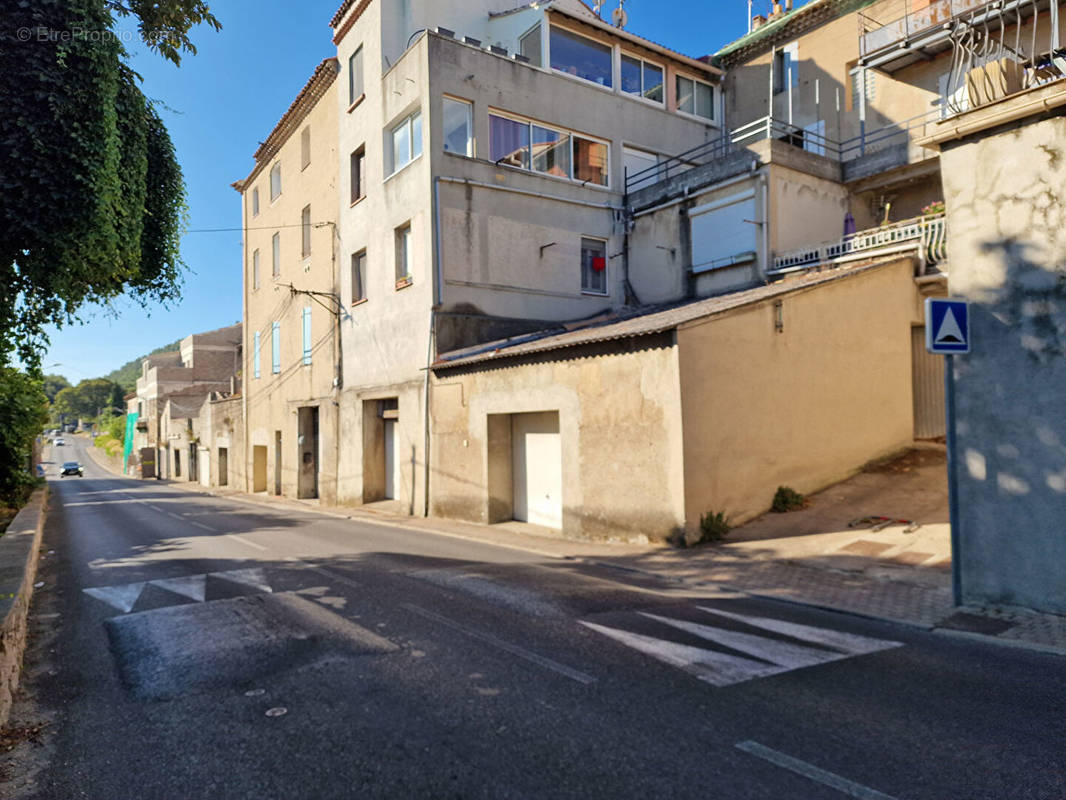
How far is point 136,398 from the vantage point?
7231cm

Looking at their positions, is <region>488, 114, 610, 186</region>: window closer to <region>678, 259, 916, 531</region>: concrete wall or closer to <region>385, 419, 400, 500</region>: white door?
<region>385, 419, 400, 500</region>: white door

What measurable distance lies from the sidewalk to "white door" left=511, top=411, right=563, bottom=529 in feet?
3.12

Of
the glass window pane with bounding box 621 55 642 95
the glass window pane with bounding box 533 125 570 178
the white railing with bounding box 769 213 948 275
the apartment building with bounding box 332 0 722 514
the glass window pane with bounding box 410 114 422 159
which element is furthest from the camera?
the glass window pane with bounding box 621 55 642 95

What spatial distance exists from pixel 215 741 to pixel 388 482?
16.6 metres

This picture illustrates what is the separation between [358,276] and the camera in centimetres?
2127

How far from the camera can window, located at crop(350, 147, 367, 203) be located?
2102cm

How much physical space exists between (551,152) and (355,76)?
23.3 ft

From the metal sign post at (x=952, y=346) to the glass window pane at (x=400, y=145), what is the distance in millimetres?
14776

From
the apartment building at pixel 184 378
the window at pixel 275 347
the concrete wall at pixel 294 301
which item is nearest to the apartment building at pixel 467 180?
the concrete wall at pixel 294 301

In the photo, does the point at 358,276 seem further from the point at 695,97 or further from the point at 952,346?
the point at 952,346

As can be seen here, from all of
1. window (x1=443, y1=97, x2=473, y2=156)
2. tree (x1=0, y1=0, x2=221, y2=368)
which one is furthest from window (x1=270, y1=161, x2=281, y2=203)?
tree (x1=0, y1=0, x2=221, y2=368)

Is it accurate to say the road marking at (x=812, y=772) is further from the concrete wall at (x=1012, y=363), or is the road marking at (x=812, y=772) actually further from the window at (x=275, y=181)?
the window at (x=275, y=181)

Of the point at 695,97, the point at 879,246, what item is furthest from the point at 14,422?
the point at 695,97

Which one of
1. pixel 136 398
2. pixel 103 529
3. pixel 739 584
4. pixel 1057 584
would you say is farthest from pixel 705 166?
pixel 136 398
